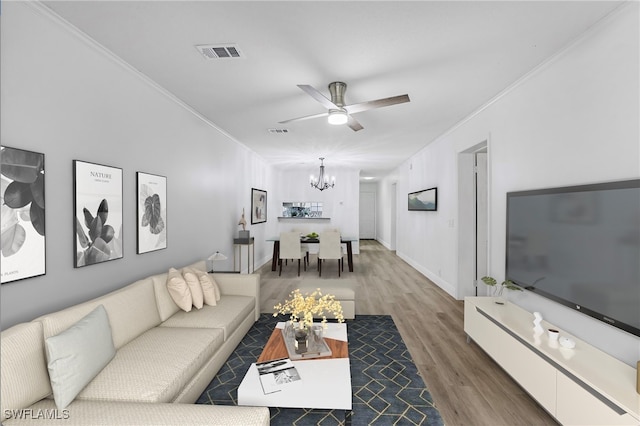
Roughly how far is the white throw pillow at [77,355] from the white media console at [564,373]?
8.87ft

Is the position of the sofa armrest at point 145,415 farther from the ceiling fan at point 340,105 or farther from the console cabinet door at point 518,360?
the ceiling fan at point 340,105

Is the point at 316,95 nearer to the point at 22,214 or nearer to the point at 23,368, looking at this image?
the point at 22,214

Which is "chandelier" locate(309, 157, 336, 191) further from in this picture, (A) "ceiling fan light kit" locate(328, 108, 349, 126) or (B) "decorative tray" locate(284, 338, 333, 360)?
(B) "decorative tray" locate(284, 338, 333, 360)

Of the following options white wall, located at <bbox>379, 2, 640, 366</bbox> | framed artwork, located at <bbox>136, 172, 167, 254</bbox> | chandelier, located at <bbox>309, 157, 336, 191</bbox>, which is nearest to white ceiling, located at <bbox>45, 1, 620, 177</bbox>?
white wall, located at <bbox>379, 2, 640, 366</bbox>

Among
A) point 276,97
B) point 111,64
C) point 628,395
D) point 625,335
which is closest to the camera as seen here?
point 628,395

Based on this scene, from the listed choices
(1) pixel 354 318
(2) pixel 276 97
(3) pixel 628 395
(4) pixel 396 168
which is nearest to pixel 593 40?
(3) pixel 628 395

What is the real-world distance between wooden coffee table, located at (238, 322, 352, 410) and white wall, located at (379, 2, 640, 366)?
1.73m

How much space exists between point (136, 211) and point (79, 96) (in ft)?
3.46

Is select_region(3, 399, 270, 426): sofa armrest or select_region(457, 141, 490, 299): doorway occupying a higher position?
select_region(457, 141, 490, 299): doorway

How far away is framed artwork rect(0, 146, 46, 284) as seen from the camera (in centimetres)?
172

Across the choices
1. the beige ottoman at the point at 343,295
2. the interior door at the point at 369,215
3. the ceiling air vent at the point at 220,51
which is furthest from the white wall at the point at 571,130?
the interior door at the point at 369,215

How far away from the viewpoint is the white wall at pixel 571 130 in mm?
1867

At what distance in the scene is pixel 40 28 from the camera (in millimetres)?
1944

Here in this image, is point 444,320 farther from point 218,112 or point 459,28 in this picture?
point 218,112
